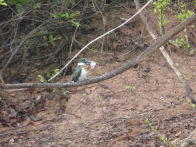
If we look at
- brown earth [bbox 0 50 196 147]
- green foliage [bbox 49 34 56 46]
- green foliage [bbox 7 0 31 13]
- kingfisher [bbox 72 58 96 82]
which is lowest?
brown earth [bbox 0 50 196 147]

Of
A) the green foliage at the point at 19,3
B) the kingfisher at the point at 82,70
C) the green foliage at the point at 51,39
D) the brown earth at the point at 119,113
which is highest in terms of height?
the green foliage at the point at 19,3

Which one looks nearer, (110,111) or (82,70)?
(110,111)

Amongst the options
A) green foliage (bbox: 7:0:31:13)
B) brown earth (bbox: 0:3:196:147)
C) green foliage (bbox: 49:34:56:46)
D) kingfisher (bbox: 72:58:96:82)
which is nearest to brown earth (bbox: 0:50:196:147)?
brown earth (bbox: 0:3:196:147)

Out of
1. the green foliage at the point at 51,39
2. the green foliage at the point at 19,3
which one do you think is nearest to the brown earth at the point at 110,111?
the green foliage at the point at 51,39

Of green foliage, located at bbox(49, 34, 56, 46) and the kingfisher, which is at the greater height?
green foliage, located at bbox(49, 34, 56, 46)

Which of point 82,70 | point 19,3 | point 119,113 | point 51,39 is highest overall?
point 19,3

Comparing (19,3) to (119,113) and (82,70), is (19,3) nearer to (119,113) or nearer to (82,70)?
(82,70)

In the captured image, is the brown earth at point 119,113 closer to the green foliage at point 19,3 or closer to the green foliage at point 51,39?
the green foliage at point 51,39

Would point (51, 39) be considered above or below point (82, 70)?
above

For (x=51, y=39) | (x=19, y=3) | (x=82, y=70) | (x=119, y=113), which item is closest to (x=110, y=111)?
(x=119, y=113)

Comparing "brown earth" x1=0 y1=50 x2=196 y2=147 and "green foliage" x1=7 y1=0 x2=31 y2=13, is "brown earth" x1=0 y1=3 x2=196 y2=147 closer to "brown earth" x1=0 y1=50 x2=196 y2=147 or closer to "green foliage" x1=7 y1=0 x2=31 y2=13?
"brown earth" x1=0 y1=50 x2=196 y2=147

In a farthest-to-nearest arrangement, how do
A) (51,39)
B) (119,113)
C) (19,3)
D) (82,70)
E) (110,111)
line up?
(51,39) < (19,3) < (82,70) < (110,111) < (119,113)

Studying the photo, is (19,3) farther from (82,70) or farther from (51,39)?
(82,70)

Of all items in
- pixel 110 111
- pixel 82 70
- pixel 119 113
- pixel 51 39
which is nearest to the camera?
pixel 119 113
